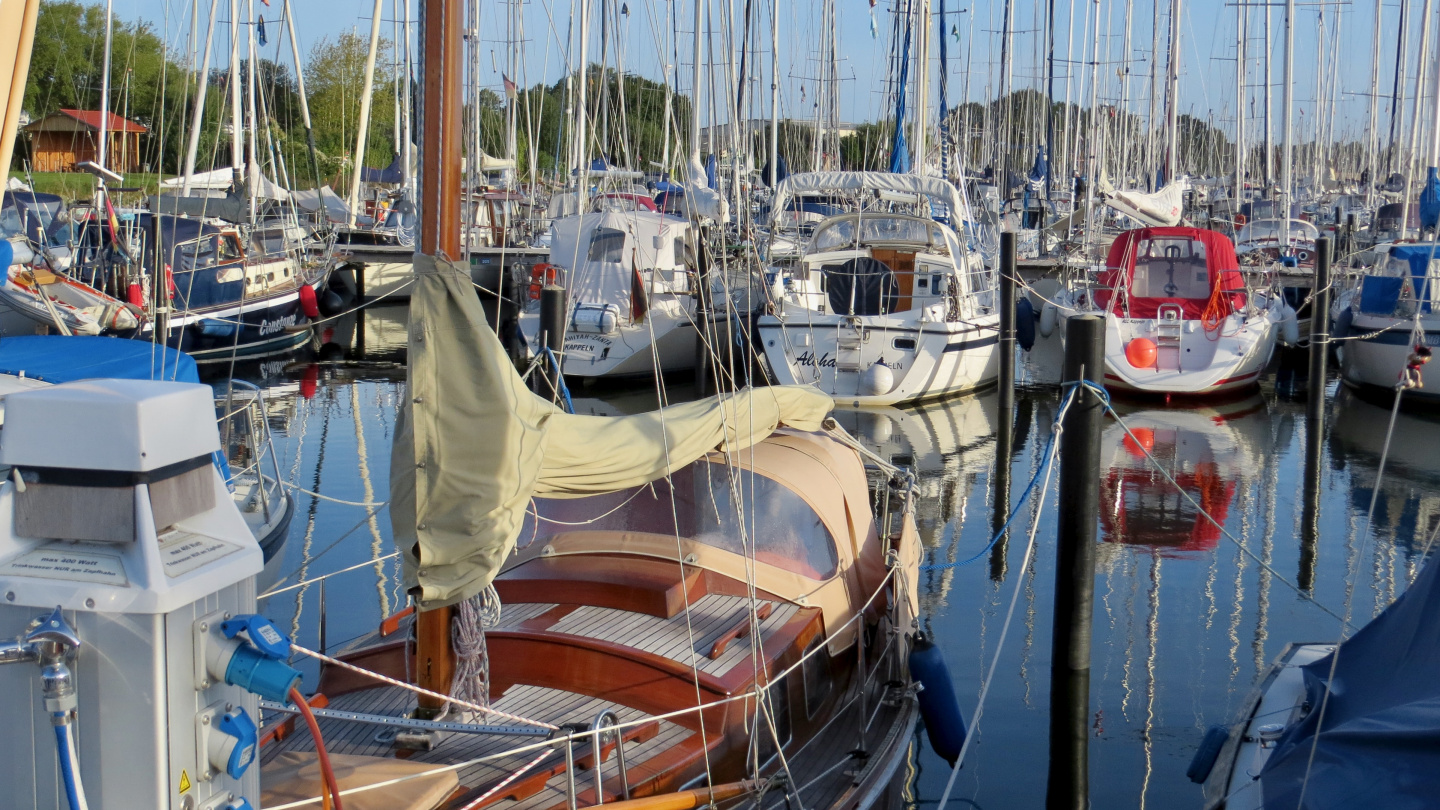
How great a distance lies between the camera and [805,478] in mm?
6754

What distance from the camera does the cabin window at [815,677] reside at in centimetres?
607

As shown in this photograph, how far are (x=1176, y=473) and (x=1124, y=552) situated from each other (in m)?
3.62

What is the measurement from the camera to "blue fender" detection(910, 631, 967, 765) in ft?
22.2

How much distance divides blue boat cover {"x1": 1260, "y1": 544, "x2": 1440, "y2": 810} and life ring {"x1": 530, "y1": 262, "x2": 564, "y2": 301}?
636 inches

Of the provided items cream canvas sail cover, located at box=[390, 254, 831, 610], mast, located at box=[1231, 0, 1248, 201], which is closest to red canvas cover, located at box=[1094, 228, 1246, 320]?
mast, located at box=[1231, 0, 1248, 201]

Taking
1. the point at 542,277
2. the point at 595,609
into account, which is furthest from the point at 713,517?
the point at 542,277

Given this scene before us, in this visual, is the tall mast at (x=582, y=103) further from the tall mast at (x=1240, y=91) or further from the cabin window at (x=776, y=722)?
the tall mast at (x=1240, y=91)

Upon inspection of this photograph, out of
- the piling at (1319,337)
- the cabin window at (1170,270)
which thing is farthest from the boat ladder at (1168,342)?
the piling at (1319,337)

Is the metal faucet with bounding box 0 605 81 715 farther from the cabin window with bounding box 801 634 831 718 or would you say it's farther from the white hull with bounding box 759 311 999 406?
the white hull with bounding box 759 311 999 406

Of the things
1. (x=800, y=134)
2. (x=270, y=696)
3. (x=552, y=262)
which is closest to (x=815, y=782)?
(x=270, y=696)

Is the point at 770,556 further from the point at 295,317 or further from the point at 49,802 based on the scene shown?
the point at 295,317

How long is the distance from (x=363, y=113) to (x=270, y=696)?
958 inches

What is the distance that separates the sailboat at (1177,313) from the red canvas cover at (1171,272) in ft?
0.05

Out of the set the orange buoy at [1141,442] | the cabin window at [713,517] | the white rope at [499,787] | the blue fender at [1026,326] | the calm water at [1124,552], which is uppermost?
the blue fender at [1026,326]
